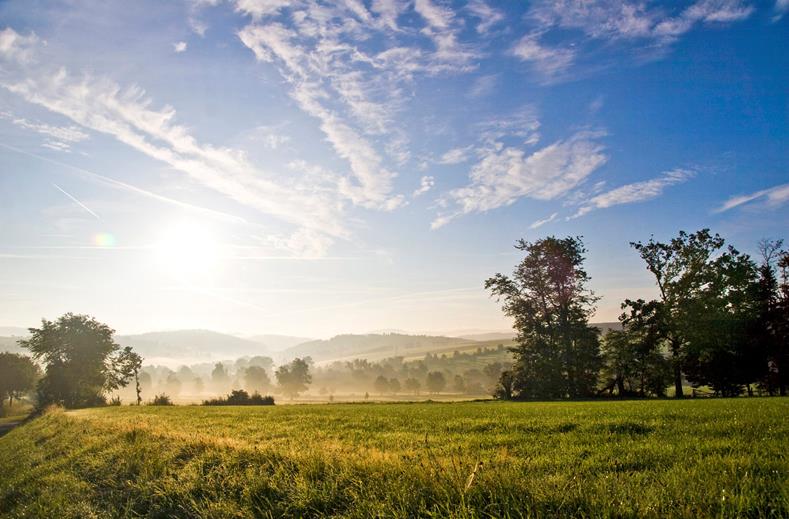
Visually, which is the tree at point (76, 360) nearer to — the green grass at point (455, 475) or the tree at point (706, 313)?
the green grass at point (455, 475)

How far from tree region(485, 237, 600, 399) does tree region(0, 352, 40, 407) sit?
9378cm

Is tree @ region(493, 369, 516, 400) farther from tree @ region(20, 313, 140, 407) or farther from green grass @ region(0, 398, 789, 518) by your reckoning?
tree @ region(20, 313, 140, 407)

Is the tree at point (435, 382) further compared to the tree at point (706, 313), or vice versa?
the tree at point (435, 382)

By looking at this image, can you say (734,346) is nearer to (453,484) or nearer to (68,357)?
(453,484)

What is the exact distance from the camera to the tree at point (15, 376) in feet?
250

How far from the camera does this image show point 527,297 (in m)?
46.4

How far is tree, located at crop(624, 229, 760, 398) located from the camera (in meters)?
38.0

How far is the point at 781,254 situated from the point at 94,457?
54260 millimetres

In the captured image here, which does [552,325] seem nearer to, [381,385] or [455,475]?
[455,475]

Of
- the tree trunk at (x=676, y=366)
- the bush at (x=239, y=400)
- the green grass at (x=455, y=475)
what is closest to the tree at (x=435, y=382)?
the bush at (x=239, y=400)

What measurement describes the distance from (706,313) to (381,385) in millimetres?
151615

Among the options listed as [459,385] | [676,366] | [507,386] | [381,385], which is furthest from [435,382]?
[676,366]

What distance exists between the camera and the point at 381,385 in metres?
176

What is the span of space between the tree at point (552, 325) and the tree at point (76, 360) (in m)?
60.7
